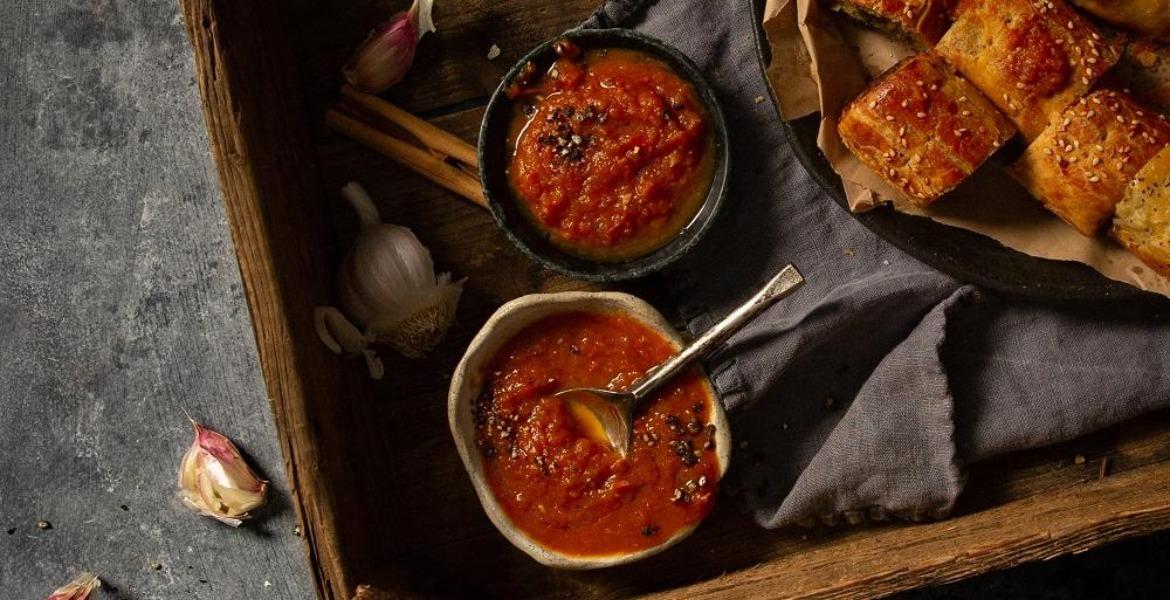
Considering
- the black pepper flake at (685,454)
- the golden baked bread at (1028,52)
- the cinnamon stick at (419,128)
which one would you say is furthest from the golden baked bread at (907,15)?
the black pepper flake at (685,454)

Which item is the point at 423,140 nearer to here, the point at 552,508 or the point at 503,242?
the point at 503,242

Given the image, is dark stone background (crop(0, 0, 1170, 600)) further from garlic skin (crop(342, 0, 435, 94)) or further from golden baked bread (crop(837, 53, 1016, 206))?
golden baked bread (crop(837, 53, 1016, 206))

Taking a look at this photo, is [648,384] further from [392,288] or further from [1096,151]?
[1096,151]

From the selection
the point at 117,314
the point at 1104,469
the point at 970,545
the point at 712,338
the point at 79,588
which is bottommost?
the point at 79,588

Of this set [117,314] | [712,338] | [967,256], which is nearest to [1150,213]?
[967,256]

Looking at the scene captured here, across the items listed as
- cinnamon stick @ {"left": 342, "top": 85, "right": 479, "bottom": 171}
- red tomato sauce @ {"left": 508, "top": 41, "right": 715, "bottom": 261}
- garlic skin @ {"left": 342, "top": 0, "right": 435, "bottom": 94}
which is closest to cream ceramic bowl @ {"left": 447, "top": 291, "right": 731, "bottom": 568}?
red tomato sauce @ {"left": 508, "top": 41, "right": 715, "bottom": 261}

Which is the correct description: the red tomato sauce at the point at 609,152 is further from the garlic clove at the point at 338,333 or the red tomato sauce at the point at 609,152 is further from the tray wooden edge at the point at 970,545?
the tray wooden edge at the point at 970,545

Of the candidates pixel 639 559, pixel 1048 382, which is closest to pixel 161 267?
pixel 639 559
